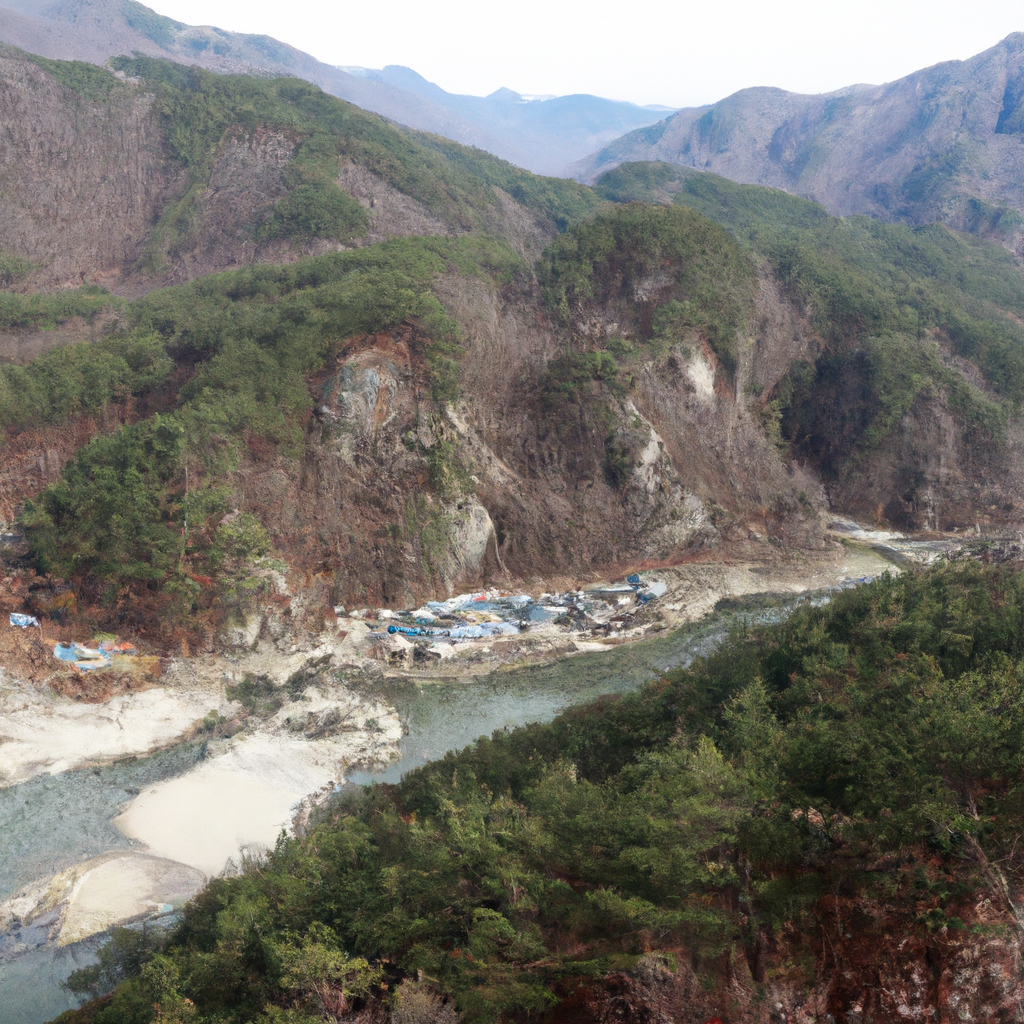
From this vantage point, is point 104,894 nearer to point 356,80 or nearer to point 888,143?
point 888,143

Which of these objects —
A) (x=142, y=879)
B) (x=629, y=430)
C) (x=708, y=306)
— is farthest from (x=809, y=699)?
(x=708, y=306)

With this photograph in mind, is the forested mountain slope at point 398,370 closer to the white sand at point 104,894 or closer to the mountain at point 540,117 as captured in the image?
the white sand at point 104,894

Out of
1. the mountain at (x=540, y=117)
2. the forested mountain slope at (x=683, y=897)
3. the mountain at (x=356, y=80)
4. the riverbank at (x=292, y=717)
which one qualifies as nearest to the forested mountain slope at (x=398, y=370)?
the riverbank at (x=292, y=717)

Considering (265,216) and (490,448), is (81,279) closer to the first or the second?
(265,216)

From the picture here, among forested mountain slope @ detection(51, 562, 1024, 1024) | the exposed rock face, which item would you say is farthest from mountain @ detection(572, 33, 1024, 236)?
forested mountain slope @ detection(51, 562, 1024, 1024)

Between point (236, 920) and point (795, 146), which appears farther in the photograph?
point (795, 146)

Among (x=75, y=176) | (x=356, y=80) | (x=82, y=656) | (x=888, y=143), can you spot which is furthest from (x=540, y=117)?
(x=82, y=656)
